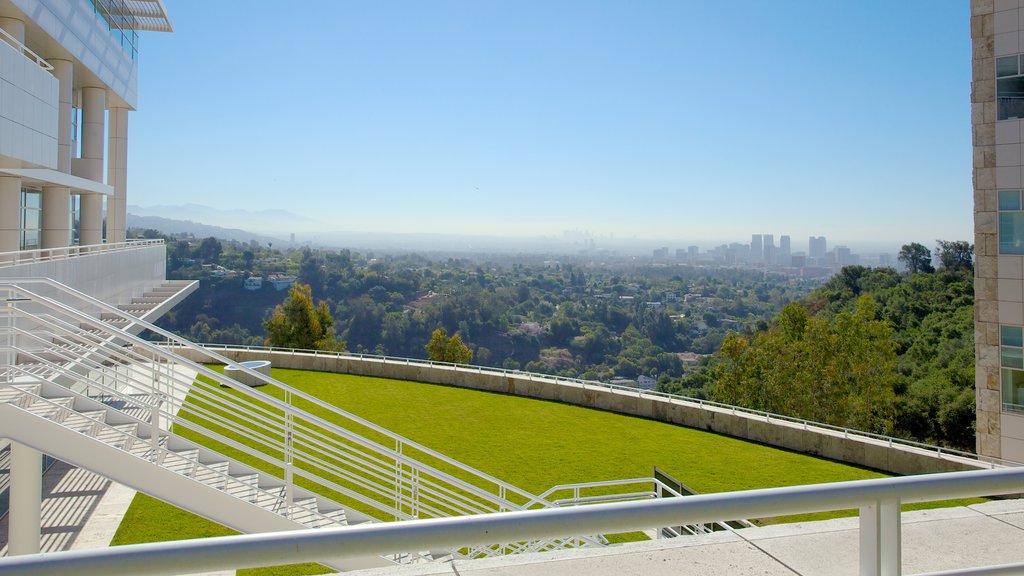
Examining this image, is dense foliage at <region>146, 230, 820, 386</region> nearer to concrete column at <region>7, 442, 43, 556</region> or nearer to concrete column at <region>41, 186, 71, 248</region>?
concrete column at <region>41, 186, 71, 248</region>

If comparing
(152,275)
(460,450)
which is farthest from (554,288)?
(460,450)

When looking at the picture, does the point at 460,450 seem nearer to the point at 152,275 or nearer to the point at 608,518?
the point at 608,518

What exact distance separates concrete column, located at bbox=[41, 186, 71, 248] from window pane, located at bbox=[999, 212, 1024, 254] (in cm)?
2615

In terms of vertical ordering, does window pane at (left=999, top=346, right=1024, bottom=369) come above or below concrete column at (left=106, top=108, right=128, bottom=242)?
below

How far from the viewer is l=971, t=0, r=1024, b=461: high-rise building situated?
17.8 meters

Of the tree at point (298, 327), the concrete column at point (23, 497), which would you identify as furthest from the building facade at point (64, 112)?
the tree at point (298, 327)

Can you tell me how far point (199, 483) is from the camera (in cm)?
748

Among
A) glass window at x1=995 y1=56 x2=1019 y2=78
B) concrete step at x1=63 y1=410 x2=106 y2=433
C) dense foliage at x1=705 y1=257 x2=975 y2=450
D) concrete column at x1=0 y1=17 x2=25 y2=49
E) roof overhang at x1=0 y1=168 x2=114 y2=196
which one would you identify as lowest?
dense foliage at x1=705 y1=257 x2=975 y2=450

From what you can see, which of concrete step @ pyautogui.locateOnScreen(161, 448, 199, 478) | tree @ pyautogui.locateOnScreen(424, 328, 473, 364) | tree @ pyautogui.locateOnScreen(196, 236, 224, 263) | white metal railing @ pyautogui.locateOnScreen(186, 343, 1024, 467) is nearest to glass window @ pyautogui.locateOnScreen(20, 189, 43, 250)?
white metal railing @ pyautogui.locateOnScreen(186, 343, 1024, 467)

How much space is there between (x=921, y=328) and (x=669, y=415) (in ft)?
135

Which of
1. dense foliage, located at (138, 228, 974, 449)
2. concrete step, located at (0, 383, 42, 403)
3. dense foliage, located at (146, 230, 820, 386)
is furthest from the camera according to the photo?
dense foliage, located at (146, 230, 820, 386)

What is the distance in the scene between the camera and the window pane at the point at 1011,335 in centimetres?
1794

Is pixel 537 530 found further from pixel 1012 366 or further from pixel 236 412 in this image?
pixel 1012 366

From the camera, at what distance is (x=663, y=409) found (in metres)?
17.8
